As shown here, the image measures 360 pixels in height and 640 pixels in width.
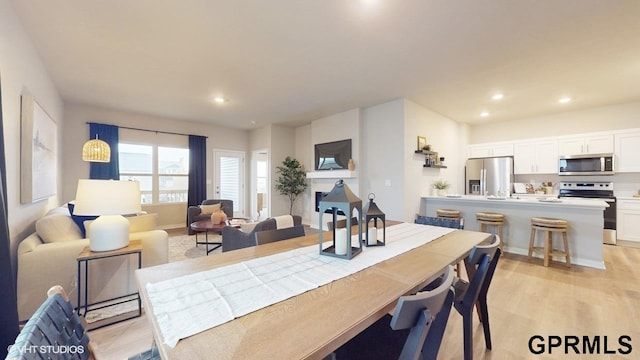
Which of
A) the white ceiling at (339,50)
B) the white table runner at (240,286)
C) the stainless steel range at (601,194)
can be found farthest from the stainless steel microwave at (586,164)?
the white table runner at (240,286)

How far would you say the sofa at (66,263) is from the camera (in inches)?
82.9

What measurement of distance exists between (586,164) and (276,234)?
6.09 metres

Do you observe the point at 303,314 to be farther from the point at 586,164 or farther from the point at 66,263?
the point at 586,164

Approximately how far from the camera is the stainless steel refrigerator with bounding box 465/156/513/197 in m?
5.62

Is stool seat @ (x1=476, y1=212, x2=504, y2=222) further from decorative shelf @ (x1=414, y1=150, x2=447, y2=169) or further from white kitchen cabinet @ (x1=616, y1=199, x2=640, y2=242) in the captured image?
white kitchen cabinet @ (x1=616, y1=199, x2=640, y2=242)

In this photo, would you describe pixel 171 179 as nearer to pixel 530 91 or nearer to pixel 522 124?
pixel 530 91

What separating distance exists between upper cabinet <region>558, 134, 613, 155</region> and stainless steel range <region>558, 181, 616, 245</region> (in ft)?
2.00

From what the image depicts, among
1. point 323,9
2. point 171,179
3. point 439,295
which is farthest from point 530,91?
point 171,179

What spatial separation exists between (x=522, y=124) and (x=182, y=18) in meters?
6.74

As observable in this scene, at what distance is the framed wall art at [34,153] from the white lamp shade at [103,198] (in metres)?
1.07

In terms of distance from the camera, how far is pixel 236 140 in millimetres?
7234

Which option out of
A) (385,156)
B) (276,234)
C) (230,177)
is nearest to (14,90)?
(276,234)

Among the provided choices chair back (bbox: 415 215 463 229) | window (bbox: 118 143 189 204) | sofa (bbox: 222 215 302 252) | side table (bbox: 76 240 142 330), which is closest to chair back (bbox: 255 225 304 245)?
sofa (bbox: 222 215 302 252)

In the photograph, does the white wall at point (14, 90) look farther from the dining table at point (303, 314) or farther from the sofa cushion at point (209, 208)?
the sofa cushion at point (209, 208)
